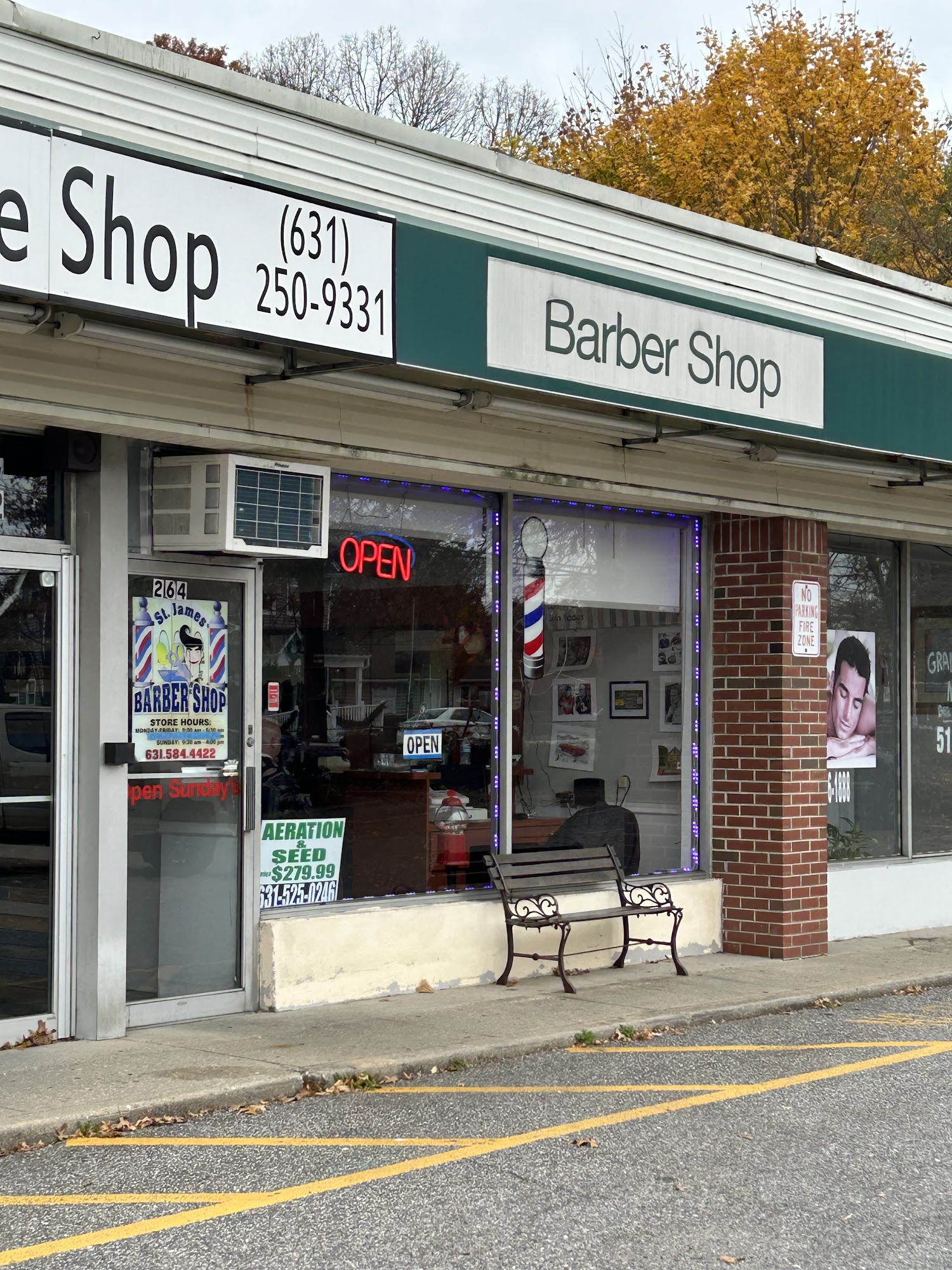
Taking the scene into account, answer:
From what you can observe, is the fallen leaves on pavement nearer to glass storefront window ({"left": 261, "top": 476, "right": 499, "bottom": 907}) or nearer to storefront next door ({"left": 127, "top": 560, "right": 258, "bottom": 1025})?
storefront next door ({"left": 127, "top": 560, "right": 258, "bottom": 1025})

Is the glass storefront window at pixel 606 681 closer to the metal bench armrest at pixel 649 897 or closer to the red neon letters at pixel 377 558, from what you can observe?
the metal bench armrest at pixel 649 897

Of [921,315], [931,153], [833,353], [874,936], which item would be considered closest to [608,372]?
[833,353]

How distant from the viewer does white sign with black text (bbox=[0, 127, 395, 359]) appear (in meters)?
6.19

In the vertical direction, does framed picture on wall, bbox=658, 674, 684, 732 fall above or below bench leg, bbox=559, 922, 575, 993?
above

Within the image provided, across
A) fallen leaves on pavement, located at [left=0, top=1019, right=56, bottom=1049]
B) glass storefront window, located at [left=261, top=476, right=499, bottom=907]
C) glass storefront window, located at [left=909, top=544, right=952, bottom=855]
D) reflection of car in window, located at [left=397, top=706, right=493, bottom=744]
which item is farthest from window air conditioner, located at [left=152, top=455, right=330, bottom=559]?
glass storefront window, located at [left=909, top=544, right=952, bottom=855]

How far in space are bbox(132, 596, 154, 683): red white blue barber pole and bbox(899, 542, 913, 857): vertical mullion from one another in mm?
7030

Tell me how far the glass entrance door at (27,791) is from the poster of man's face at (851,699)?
255 inches

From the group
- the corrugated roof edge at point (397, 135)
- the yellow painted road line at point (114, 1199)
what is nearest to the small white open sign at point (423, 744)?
the corrugated roof edge at point (397, 135)

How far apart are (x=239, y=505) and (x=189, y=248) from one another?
5.90 feet

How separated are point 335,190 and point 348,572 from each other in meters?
2.39

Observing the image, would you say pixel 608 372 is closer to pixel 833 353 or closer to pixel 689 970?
pixel 833 353

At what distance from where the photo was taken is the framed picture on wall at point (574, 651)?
10484 millimetres

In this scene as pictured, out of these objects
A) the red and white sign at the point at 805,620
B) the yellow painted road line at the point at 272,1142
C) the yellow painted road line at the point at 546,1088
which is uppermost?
the red and white sign at the point at 805,620

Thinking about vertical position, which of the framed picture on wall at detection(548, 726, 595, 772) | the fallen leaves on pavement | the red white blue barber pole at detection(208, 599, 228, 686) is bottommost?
the fallen leaves on pavement
